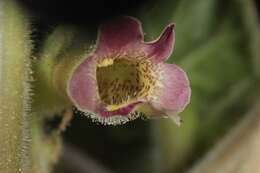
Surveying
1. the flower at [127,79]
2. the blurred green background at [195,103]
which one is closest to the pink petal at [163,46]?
the flower at [127,79]

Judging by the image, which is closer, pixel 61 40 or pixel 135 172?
pixel 61 40

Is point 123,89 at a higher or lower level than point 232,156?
higher

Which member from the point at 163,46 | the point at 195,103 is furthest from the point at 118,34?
the point at 195,103

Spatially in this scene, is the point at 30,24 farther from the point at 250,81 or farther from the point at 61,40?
the point at 250,81

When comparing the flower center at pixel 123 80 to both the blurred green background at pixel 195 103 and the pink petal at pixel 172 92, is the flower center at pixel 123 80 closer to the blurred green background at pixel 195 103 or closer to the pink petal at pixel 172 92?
the pink petal at pixel 172 92

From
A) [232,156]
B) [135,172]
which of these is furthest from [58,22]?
[135,172]

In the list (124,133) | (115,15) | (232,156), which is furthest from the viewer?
(124,133)

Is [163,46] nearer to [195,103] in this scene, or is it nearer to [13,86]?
[13,86]
